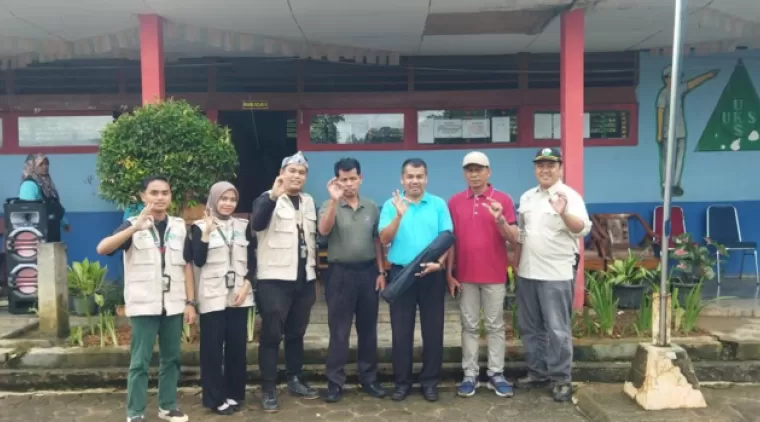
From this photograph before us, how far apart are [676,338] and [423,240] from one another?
2.39 meters

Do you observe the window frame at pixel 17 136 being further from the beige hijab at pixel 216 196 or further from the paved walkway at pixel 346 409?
the beige hijab at pixel 216 196

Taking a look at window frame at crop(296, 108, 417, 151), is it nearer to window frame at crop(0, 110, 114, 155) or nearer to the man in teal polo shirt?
window frame at crop(0, 110, 114, 155)

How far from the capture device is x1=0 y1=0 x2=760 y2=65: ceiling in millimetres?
A: 5348

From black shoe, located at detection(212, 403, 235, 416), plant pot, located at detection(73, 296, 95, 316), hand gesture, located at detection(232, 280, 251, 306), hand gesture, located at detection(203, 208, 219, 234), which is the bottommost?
black shoe, located at detection(212, 403, 235, 416)

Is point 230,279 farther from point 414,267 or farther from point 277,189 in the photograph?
point 414,267

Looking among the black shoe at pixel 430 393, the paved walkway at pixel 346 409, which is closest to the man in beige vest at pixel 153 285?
the paved walkway at pixel 346 409

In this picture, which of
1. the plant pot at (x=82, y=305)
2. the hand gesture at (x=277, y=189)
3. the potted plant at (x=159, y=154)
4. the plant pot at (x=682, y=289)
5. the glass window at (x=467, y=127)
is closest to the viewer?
Result: the hand gesture at (x=277, y=189)

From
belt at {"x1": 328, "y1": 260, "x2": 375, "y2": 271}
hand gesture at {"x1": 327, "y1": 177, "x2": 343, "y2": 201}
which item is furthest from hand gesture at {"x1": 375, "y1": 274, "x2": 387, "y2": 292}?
hand gesture at {"x1": 327, "y1": 177, "x2": 343, "y2": 201}

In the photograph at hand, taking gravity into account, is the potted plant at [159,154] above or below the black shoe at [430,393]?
above

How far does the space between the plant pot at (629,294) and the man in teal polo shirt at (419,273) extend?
245cm

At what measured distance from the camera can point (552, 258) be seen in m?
4.07

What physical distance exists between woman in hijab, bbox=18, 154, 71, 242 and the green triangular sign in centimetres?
768

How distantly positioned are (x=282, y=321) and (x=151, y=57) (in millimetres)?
3138

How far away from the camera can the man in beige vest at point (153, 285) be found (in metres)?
3.62
